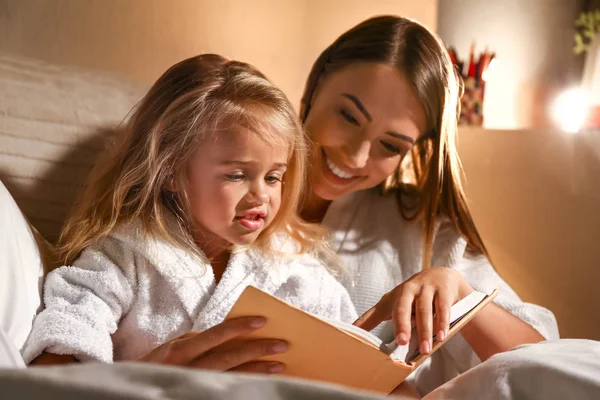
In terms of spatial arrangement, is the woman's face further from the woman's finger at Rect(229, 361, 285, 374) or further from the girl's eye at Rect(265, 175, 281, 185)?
the woman's finger at Rect(229, 361, 285, 374)

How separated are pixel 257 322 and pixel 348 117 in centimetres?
62

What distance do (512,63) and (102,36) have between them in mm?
1154

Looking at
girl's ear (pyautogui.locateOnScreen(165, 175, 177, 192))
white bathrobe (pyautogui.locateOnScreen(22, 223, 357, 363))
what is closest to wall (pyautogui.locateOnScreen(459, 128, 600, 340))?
white bathrobe (pyautogui.locateOnScreen(22, 223, 357, 363))

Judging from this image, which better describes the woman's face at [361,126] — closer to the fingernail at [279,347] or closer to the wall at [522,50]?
the fingernail at [279,347]

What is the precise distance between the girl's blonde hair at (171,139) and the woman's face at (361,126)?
0.18 m

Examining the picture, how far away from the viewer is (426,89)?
1.30 metres

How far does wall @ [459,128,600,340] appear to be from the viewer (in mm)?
1535

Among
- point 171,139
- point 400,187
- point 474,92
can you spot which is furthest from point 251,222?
point 474,92

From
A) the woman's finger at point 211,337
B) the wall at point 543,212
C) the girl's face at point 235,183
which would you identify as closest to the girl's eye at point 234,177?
the girl's face at point 235,183

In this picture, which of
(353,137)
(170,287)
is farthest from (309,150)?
(170,287)

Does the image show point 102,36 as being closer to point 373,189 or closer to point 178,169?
point 178,169

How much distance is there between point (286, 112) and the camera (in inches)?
42.6

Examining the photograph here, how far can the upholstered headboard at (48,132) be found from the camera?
1.13 metres

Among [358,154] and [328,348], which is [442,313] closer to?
[328,348]
